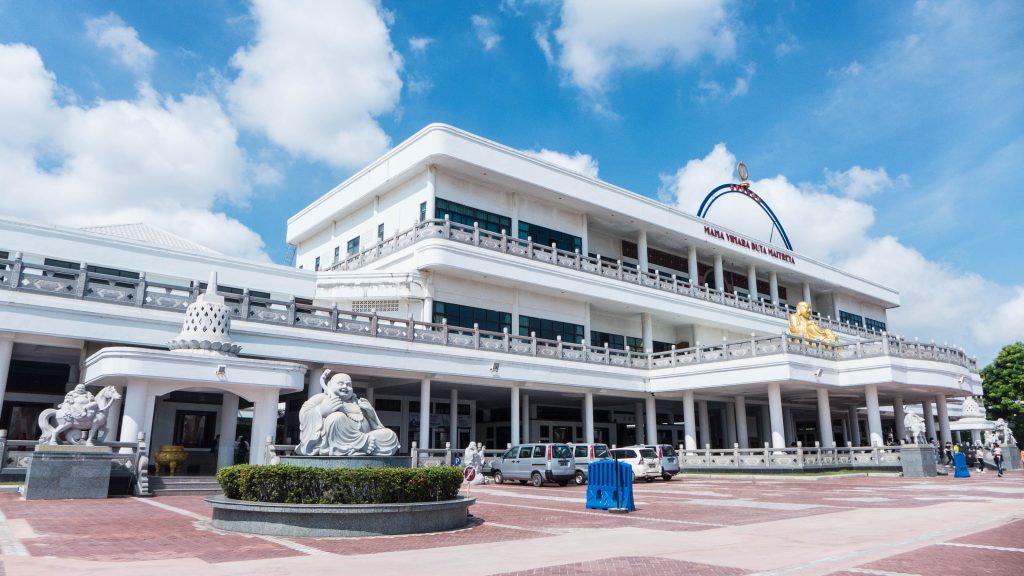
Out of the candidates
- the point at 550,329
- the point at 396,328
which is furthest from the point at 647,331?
the point at 396,328

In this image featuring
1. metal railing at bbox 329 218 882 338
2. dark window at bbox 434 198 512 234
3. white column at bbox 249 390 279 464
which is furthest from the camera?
dark window at bbox 434 198 512 234

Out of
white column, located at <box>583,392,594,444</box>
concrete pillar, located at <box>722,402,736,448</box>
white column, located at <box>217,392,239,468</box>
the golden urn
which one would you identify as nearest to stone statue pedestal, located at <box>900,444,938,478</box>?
concrete pillar, located at <box>722,402,736,448</box>

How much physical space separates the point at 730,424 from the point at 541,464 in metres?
19.7

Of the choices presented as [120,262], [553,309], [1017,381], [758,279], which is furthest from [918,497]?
[1017,381]

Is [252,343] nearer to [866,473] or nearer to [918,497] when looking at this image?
[918,497]

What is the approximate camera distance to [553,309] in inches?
1398

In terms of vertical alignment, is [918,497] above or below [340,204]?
below

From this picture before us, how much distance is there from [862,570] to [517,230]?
92.5 feet

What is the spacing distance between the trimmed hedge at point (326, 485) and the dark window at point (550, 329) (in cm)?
2201

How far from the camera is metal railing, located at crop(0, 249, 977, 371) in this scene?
20.5m

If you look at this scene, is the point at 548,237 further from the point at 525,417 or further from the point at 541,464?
the point at 541,464

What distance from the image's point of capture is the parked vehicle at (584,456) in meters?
25.4

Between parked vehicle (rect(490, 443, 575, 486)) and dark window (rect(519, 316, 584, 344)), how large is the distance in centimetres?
901

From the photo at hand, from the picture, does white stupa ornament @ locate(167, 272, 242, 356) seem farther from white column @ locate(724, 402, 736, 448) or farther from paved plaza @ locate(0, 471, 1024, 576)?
white column @ locate(724, 402, 736, 448)
